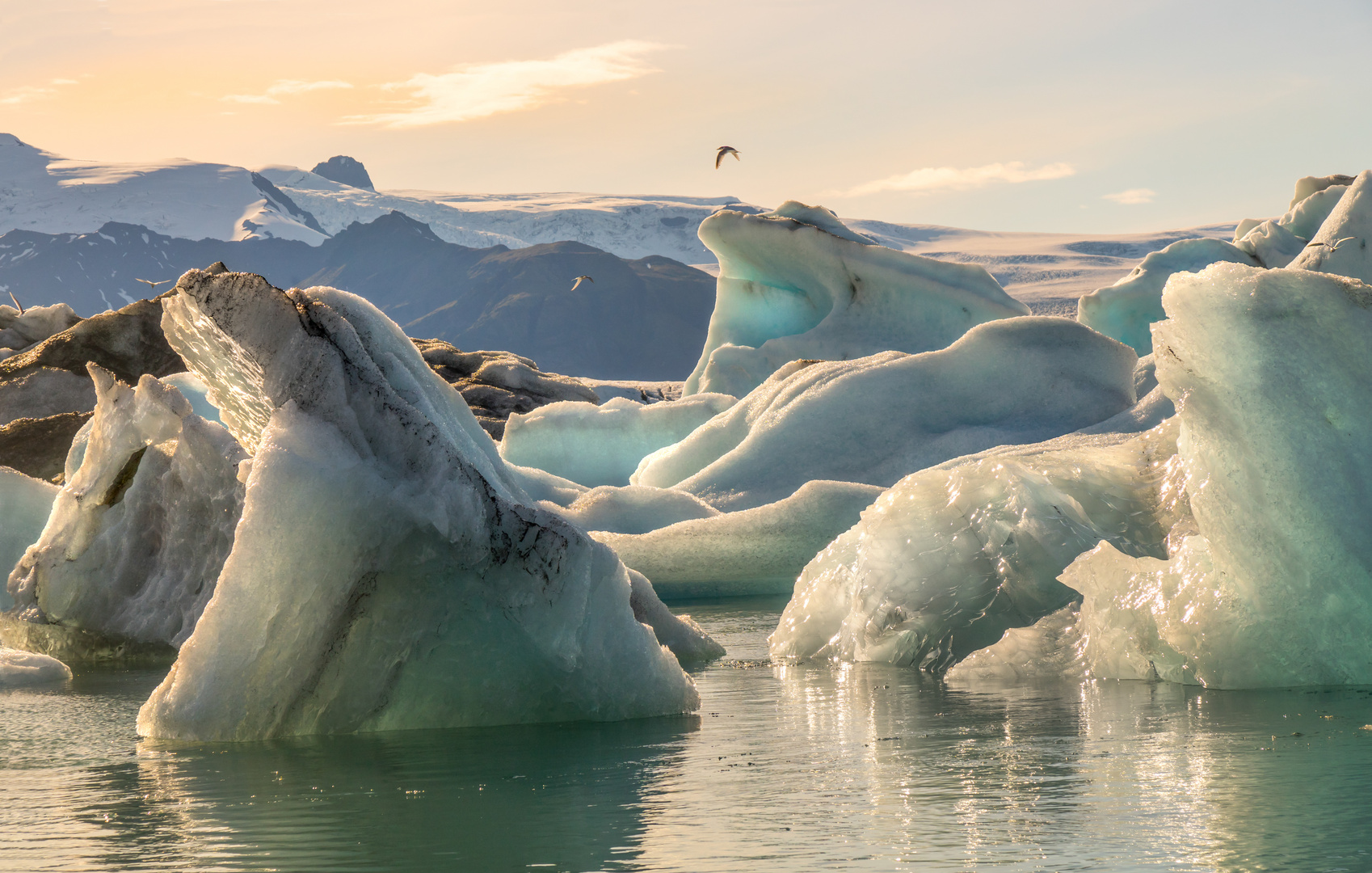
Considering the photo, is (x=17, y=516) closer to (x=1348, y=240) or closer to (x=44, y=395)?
(x=44, y=395)

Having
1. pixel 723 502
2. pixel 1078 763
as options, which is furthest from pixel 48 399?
pixel 1078 763

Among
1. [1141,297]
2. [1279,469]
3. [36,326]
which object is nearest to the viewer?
[1279,469]

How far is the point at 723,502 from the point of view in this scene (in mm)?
10016

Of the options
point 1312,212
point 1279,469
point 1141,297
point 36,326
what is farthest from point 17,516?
point 36,326

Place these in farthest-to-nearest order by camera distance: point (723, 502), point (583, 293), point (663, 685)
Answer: point (583, 293)
point (723, 502)
point (663, 685)

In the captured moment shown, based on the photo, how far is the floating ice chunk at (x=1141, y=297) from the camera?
54.6ft

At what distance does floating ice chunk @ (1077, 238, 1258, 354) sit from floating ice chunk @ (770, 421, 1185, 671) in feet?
38.4

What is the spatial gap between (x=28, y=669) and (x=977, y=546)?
3.52 m

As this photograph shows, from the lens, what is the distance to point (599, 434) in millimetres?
13625

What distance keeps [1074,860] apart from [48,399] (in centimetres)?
1372

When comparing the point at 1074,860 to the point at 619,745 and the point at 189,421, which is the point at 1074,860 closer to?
the point at 619,745

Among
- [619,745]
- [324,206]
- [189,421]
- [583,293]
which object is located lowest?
[619,745]

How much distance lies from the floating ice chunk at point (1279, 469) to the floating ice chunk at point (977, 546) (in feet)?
2.60

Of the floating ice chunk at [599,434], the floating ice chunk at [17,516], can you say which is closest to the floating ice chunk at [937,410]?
the floating ice chunk at [599,434]
